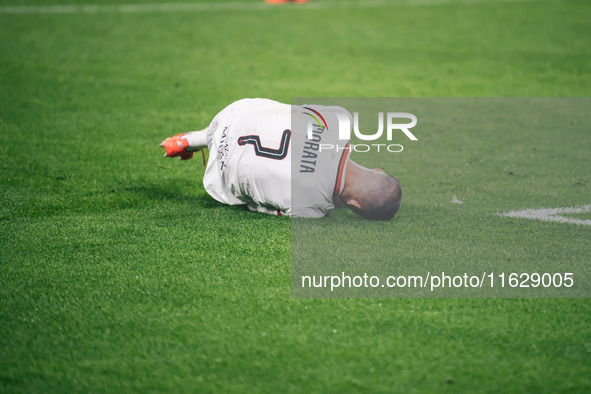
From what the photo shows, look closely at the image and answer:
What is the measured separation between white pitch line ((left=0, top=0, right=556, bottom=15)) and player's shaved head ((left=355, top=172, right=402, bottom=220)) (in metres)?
9.16

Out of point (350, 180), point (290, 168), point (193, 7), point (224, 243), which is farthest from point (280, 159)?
point (193, 7)

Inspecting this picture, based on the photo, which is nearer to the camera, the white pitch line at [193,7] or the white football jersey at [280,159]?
the white football jersey at [280,159]

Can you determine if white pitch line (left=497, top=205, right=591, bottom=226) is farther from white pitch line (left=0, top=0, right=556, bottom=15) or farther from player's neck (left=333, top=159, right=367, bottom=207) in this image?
white pitch line (left=0, top=0, right=556, bottom=15)

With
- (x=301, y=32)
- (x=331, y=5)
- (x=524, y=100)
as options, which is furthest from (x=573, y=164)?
(x=331, y=5)

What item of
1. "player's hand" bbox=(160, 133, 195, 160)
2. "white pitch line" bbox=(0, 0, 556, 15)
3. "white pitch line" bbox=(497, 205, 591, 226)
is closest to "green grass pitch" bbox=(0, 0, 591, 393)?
"white pitch line" bbox=(497, 205, 591, 226)

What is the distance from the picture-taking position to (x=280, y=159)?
427 centimetres

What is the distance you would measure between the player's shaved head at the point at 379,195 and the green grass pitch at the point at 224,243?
0.50 feet

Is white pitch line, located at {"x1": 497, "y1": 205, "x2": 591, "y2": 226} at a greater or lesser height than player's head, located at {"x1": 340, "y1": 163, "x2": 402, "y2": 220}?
lesser

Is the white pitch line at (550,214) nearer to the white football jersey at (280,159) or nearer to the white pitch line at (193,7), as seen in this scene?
the white football jersey at (280,159)

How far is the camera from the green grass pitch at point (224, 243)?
293 centimetres

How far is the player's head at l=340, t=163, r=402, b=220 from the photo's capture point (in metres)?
4.38

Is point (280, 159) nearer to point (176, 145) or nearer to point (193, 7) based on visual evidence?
point (176, 145)

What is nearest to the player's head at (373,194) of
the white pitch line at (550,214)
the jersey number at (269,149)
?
the jersey number at (269,149)

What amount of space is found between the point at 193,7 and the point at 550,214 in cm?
975
